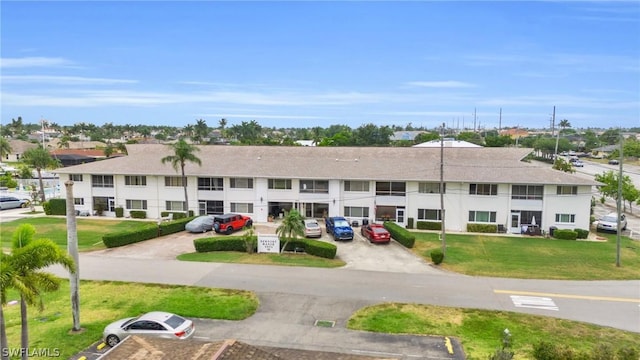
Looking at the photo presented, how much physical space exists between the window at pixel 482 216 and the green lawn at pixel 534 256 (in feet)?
6.37

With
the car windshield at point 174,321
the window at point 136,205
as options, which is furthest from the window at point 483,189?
the window at point 136,205

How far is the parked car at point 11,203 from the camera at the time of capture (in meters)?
52.3

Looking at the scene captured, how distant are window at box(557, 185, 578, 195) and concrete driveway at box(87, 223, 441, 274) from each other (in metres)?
15.9

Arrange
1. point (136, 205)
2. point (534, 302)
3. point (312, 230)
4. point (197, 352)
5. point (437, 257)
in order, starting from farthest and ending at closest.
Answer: point (136, 205) < point (312, 230) < point (437, 257) < point (534, 302) < point (197, 352)

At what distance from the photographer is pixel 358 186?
142ft

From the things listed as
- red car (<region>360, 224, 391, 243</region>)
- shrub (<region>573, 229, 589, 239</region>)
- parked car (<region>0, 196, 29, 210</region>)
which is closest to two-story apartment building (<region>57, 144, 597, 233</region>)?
shrub (<region>573, 229, 589, 239</region>)

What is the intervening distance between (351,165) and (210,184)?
46.2ft

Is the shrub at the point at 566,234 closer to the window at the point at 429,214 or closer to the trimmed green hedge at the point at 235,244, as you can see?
the window at the point at 429,214

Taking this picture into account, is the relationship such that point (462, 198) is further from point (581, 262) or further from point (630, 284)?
point (630, 284)

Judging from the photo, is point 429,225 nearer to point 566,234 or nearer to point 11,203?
point 566,234

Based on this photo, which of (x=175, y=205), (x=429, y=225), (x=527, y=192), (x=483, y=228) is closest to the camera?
(x=527, y=192)

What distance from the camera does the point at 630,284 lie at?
27.0m

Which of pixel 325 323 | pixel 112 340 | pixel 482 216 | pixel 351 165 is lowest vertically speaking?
pixel 325 323

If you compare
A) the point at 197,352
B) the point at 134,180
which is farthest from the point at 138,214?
the point at 197,352
